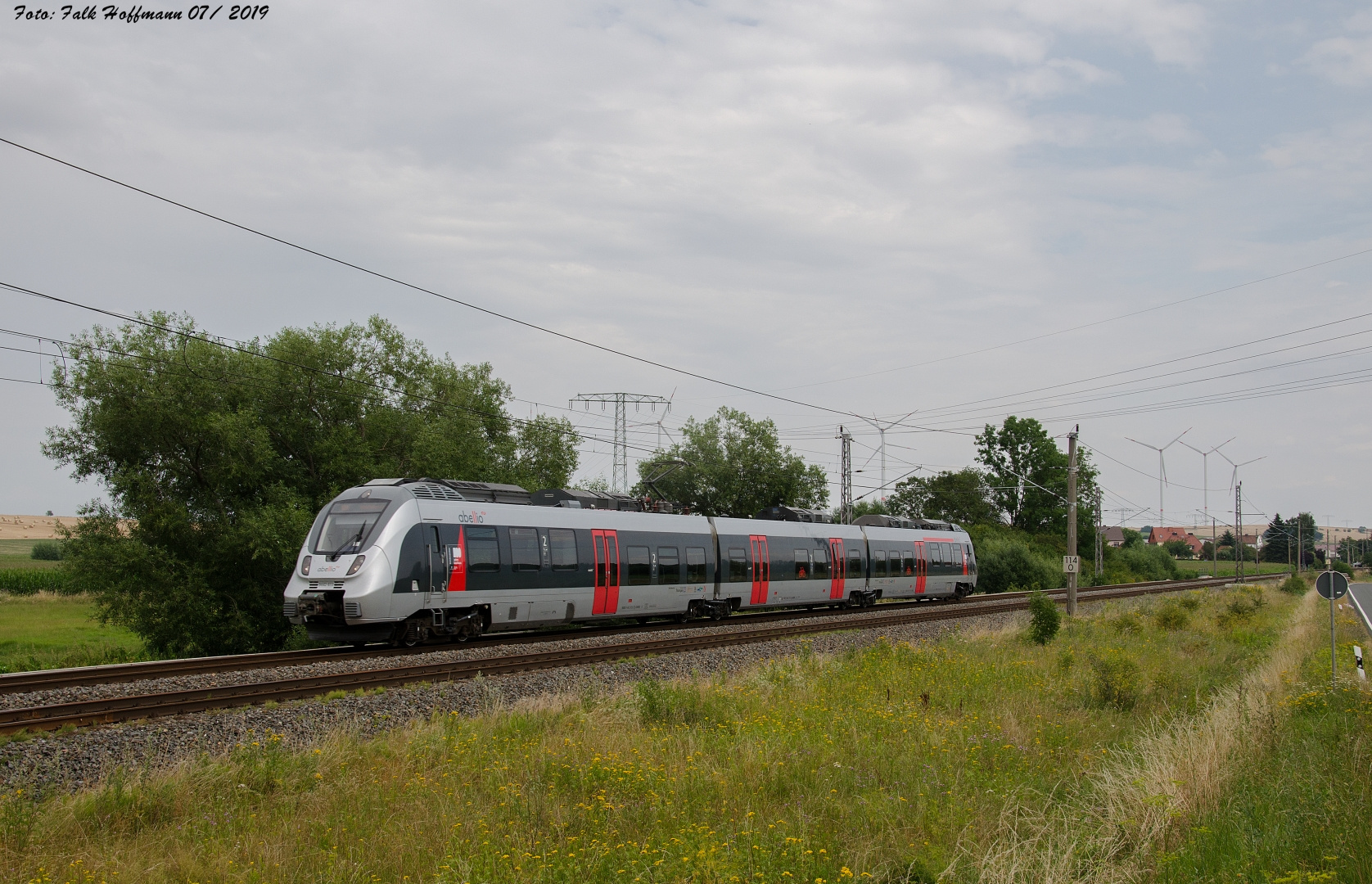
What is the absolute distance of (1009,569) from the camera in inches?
2367

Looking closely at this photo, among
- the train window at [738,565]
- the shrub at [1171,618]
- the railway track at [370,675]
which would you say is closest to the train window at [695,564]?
the train window at [738,565]

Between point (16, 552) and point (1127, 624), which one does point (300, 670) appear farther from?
point (16, 552)

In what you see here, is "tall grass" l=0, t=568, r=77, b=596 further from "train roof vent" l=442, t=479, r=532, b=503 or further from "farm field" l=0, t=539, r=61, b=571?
"train roof vent" l=442, t=479, r=532, b=503

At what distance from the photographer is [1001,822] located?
7.17 m

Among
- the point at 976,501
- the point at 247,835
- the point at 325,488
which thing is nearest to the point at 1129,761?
the point at 247,835

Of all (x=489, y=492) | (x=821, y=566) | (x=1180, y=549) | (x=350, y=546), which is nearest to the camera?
(x=350, y=546)

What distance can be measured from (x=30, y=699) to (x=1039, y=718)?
13390 millimetres

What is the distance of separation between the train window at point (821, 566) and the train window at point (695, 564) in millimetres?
6295

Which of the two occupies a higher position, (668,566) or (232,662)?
(668,566)

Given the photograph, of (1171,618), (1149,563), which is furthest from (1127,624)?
(1149,563)

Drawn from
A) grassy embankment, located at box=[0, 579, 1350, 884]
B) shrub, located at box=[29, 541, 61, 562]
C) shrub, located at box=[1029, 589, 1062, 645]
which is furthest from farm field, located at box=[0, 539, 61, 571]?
grassy embankment, located at box=[0, 579, 1350, 884]

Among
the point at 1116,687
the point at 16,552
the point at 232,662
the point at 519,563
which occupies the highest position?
the point at 519,563

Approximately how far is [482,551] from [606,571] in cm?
417

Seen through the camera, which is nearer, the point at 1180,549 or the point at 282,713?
the point at 282,713
